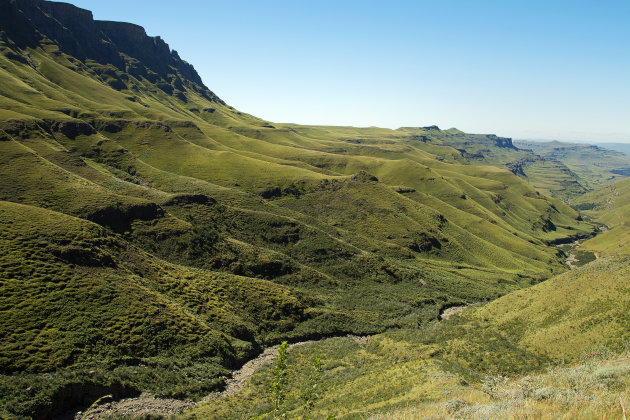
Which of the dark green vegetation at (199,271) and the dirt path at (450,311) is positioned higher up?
the dark green vegetation at (199,271)

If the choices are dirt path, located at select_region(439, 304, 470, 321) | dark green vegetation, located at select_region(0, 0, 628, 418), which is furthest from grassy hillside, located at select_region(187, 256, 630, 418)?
dirt path, located at select_region(439, 304, 470, 321)

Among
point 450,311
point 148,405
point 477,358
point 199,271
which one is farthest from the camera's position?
point 450,311

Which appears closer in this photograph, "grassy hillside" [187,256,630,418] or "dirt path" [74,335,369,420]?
"grassy hillside" [187,256,630,418]

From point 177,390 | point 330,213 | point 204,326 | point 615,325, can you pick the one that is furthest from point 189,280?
point 330,213

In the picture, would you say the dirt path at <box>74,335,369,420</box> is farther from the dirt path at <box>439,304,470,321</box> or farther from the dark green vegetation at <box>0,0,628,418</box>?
the dirt path at <box>439,304,470,321</box>

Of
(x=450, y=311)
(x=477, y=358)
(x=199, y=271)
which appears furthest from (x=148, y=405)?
(x=450, y=311)

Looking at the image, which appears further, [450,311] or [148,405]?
[450,311]

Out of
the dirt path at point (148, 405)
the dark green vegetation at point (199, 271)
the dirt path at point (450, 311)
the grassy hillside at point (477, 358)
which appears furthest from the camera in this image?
the dirt path at point (450, 311)

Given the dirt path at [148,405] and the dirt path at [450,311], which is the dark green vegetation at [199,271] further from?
the dirt path at [450,311]

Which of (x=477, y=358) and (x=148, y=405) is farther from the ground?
(x=477, y=358)

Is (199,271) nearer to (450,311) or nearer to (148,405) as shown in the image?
(148,405)

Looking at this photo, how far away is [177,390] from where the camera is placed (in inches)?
1506

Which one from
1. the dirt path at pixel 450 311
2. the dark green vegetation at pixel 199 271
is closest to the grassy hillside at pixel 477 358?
the dark green vegetation at pixel 199 271

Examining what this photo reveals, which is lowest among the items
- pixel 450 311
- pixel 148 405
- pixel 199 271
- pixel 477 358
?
pixel 450 311
